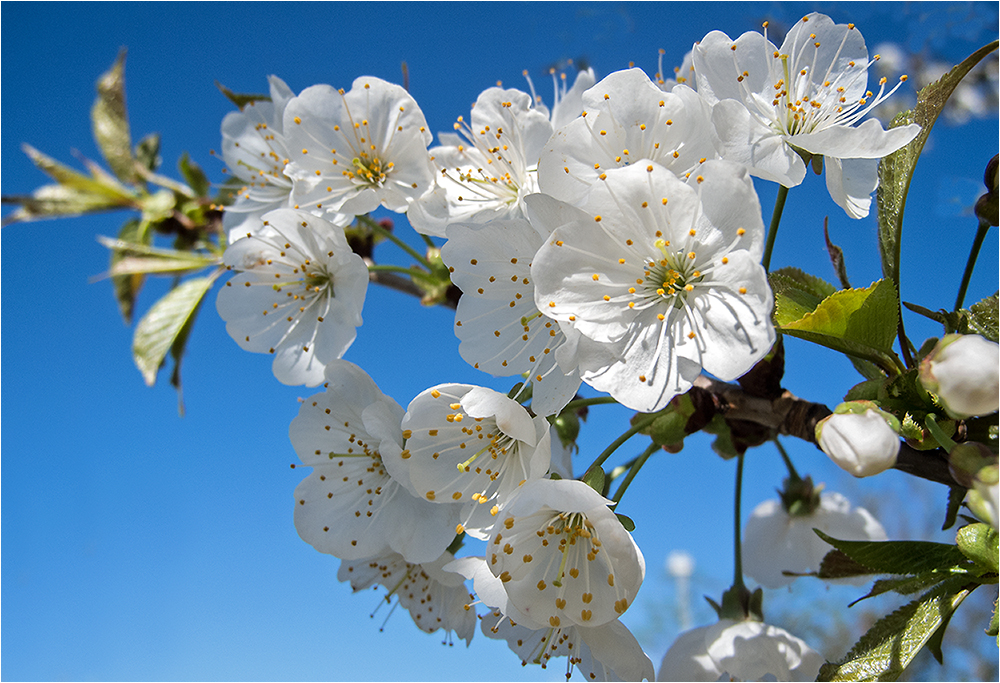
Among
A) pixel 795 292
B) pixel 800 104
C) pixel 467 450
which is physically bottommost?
pixel 467 450

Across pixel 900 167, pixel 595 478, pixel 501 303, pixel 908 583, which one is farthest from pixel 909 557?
pixel 501 303

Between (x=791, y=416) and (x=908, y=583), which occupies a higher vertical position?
(x=791, y=416)

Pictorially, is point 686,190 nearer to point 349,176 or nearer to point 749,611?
point 349,176

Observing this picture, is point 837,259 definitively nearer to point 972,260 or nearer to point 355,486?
point 972,260

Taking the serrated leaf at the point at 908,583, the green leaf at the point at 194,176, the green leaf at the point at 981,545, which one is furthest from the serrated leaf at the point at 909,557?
the green leaf at the point at 194,176

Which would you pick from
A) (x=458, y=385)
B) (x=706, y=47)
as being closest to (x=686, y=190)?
(x=706, y=47)

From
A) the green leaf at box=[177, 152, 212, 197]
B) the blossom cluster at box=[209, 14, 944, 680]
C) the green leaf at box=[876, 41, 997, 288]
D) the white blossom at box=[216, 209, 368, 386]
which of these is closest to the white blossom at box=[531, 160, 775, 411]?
the blossom cluster at box=[209, 14, 944, 680]

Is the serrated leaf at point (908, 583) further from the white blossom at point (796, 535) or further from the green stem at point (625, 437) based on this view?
the white blossom at point (796, 535)
